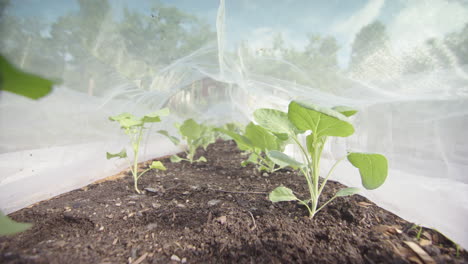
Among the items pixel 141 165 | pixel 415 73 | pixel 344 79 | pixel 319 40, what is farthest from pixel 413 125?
pixel 141 165

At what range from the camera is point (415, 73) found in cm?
102

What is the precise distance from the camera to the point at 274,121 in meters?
0.88

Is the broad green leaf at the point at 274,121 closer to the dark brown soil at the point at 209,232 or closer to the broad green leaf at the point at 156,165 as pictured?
the dark brown soil at the point at 209,232

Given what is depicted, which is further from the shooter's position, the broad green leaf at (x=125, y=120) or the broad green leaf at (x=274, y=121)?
the broad green leaf at (x=125, y=120)

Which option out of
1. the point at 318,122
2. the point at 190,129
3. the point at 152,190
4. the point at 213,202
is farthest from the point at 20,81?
the point at 190,129

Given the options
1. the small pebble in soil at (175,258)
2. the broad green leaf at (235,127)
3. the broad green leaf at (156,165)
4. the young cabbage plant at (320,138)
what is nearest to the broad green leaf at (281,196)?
the young cabbage plant at (320,138)

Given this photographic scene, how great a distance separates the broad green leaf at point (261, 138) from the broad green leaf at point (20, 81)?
102cm

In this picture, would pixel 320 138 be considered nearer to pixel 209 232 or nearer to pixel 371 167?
pixel 371 167

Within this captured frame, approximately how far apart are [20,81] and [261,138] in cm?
110

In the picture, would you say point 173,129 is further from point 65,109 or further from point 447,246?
point 447,246

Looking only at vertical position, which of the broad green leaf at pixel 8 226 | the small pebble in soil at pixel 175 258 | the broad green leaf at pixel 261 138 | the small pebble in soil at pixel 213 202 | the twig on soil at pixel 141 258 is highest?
the broad green leaf at pixel 261 138

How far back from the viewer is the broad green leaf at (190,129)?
1676 mm

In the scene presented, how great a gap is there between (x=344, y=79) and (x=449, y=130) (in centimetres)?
52

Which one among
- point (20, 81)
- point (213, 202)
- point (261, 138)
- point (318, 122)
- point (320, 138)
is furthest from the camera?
point (261, 138)
